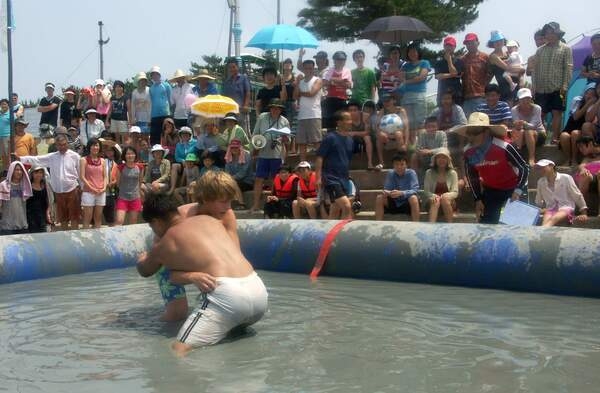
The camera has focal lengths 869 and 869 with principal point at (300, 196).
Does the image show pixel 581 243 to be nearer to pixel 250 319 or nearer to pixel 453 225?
pixel 453 225

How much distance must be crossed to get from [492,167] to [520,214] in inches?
34.7

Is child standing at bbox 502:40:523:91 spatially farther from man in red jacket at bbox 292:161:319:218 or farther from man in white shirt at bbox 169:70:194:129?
man in white shirt at bbox 169:70:194:129

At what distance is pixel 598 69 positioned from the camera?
11.1 metres

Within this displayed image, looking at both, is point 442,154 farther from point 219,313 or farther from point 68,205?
point 219,313

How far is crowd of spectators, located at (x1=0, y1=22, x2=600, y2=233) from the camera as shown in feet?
33.4

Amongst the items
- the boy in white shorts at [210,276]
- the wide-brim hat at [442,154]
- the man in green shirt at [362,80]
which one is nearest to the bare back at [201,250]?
the boy in white shorts at [210,276]

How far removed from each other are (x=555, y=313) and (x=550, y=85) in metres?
5.76

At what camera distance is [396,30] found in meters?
14.0

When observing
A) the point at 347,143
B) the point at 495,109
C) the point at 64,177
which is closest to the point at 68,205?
the point at 64,177

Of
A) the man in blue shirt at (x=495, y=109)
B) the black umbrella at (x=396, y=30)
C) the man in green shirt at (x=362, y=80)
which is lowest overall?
the man in blue shirt at (x=495, y=109)

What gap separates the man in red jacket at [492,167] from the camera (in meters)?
8.97

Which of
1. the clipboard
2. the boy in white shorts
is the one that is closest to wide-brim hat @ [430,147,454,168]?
the clipboard

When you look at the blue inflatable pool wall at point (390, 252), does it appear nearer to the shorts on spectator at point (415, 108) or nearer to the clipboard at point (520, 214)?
the clipboard at point (520, 214)

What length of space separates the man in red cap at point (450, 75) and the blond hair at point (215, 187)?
6.62 m
